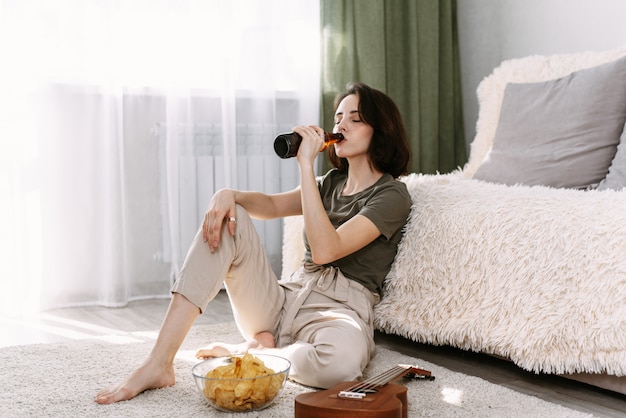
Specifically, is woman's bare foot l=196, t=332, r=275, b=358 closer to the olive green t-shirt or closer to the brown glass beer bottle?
the olive green t-shirt

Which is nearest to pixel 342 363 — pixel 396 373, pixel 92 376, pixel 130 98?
pixel 396 373

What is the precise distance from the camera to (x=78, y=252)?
2.87 meters

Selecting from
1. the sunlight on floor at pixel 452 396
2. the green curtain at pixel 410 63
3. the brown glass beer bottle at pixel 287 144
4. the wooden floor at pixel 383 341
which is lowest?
the wooden floor at pixel 383 341

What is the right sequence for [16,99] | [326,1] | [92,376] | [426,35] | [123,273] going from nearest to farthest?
1. [92,376]
2. [16,99]
3. [123,273]
4. [326,1]
5. [426,35]

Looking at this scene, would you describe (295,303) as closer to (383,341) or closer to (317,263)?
(317,263)

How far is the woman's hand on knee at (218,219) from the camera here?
1797 millimetres

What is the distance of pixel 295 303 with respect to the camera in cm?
192

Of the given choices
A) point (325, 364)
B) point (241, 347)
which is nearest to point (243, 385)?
point (325, 364)

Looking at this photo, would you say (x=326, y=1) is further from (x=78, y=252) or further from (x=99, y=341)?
(x=99, y=341)

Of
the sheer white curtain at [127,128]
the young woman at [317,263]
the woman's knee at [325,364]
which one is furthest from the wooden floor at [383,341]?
the woman's knee at [325,364]

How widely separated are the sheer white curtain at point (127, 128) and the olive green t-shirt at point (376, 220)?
3.63 ft

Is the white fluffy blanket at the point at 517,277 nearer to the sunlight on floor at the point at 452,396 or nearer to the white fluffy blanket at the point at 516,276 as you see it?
the white fluffy blanket at the point at 516,276

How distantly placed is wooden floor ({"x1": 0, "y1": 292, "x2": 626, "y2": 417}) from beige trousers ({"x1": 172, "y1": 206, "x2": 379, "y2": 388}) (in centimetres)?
28

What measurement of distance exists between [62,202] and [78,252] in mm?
207
